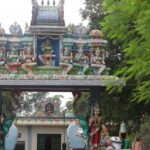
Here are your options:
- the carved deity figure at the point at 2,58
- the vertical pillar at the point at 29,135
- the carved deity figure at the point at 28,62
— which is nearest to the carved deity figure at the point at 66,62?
the carved deity figure at the point at 28,62

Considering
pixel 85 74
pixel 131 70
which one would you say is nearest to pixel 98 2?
pixel 85 74

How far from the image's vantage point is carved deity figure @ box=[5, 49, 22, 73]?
14.6 meters

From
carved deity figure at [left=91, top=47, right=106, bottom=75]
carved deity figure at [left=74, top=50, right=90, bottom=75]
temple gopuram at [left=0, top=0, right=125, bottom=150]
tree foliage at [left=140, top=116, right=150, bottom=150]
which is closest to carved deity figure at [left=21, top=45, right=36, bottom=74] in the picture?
temple gopuram at [left=0, top=0, right=125, bottom=150]

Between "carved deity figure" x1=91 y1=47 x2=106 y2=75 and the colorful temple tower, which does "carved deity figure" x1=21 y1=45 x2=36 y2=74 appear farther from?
"carved deity figure" x1=91 y1=47 x2=106 y2=75

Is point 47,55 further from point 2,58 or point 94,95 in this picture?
point 94,95

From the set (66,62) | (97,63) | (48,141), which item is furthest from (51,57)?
(48,141)

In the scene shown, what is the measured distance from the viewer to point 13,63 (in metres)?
14.6

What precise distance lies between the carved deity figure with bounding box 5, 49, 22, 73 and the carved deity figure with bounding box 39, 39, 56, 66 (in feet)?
2.08

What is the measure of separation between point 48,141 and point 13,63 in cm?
1264

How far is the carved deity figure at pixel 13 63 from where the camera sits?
1462 cm

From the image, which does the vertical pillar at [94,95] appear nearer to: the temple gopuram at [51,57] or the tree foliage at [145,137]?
the temple gopuram at [51,57]

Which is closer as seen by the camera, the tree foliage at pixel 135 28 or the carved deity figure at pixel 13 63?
the tree foliage at pixel 135 28

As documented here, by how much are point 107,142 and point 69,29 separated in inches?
132

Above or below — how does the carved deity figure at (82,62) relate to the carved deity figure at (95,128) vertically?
above
